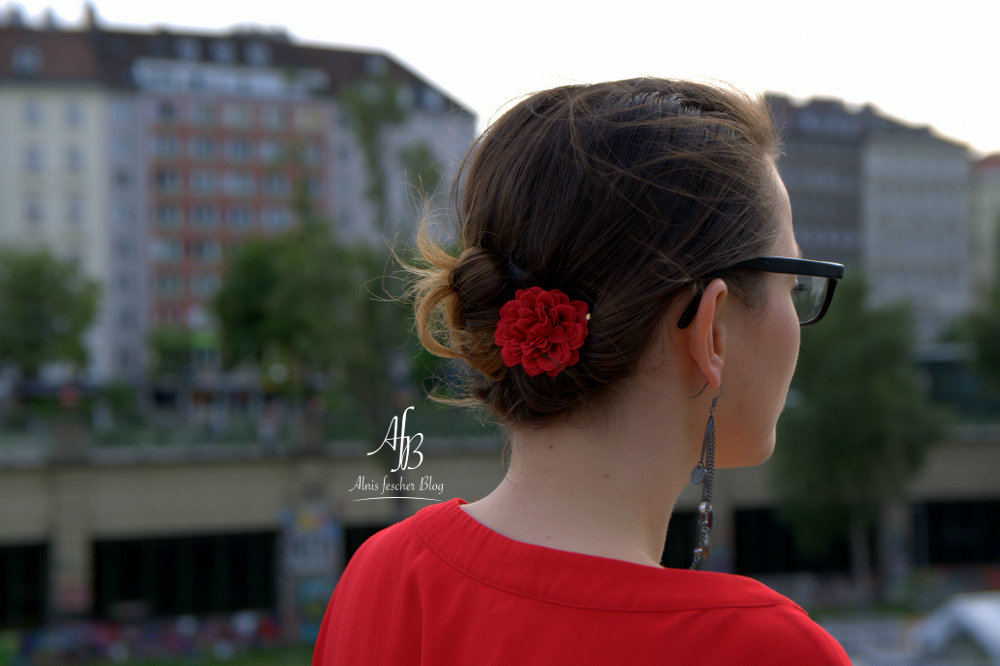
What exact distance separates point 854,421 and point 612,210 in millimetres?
23338

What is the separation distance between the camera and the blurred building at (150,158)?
48156 mm

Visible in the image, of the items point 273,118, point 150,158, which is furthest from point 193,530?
point 273,118

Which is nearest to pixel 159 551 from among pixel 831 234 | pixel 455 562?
pixel 455 562

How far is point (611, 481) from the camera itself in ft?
3.50

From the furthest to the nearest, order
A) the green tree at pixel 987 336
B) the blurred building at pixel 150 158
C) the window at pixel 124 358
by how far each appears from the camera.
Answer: the window at pixel 124 358 < the blurred building at pixel 150 158 < the green tree at pixel 987 336

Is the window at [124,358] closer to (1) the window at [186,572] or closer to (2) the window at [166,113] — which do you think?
(2) the window at [166,113]

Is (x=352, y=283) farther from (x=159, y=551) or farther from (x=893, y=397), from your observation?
(x=893, y=397)

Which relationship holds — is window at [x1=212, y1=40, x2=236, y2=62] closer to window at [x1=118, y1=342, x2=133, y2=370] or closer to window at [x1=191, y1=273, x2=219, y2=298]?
window at [x1=191, y1=273, x2=219, y2=298]

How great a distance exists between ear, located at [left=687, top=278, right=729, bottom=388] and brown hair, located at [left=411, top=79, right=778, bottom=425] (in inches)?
1.0

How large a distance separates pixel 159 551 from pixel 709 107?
2475 centimetres

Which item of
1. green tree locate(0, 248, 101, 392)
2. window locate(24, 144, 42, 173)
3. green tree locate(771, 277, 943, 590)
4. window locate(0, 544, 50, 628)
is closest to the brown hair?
green tree locate(771, 277, 943, 590)

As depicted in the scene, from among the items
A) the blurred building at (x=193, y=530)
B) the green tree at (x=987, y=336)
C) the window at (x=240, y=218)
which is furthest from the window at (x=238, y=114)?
the green tree at (x=987, y=336)

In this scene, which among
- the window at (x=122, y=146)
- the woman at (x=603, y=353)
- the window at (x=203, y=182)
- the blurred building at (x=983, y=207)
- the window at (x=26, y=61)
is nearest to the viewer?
the woman at (x=603, y=353)

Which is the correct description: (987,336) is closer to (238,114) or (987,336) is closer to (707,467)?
(707,467)
